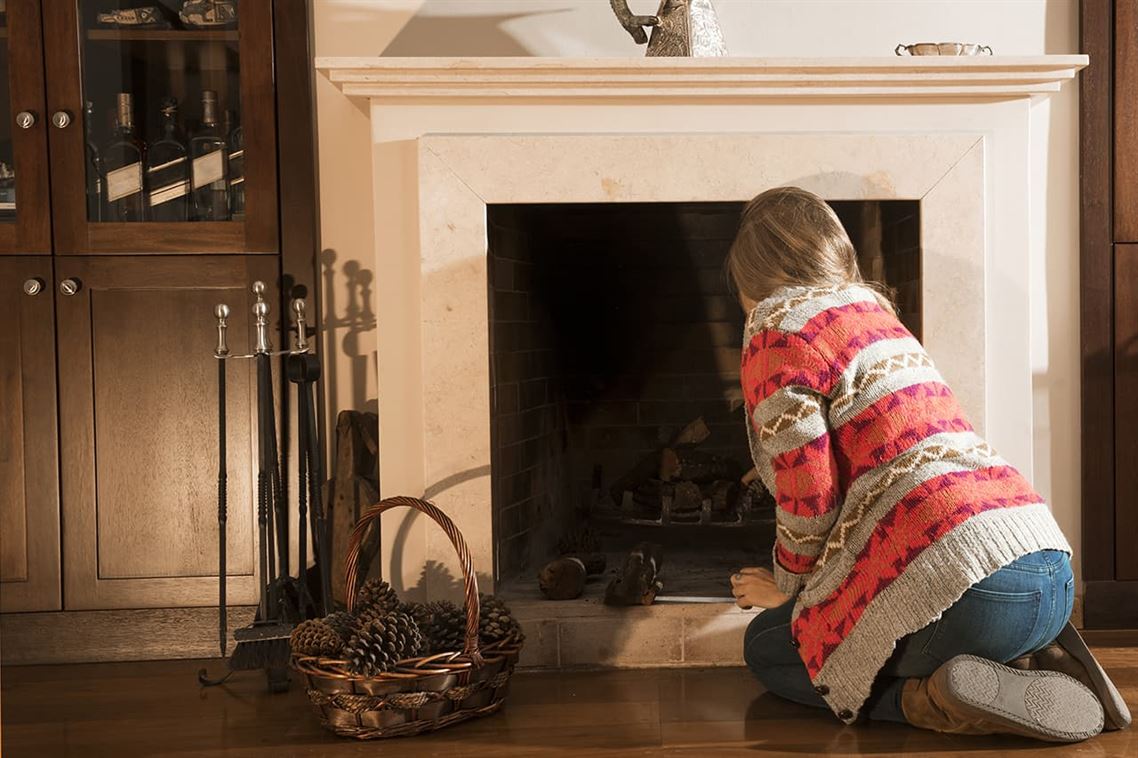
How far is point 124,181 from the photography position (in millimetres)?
2721

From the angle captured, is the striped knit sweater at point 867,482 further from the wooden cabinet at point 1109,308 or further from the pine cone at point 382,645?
the wooden cabinet at point 1109,308

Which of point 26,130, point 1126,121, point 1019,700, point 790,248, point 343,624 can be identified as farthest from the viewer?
point 1126,121

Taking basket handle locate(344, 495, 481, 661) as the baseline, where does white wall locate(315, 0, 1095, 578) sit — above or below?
above

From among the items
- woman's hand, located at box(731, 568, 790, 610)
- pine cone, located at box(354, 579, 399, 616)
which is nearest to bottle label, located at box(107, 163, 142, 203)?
pine cone, located at box(354, 579, 399, 616)

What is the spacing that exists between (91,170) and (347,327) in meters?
0.70

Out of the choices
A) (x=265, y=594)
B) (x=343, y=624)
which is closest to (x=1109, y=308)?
(x=343, y=624)

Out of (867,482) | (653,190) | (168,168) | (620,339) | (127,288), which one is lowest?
(867,482)

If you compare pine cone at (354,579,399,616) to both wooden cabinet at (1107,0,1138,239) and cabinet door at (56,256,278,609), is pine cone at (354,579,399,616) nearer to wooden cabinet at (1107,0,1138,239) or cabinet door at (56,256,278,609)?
cabinet door at (56,256,278,609)

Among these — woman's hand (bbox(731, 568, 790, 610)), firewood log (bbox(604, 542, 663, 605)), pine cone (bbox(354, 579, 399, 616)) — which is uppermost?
woman's hand (bbox(731, 568, 790, 610))

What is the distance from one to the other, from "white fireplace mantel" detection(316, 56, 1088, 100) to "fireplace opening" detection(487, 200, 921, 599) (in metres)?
0.41

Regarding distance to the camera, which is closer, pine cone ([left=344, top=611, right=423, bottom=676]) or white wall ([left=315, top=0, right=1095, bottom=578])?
pine cone ([left=344, top=611, right=423, bottom=676])

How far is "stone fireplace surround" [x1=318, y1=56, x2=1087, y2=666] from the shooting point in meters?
2.46

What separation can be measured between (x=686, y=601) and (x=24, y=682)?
1.48 m

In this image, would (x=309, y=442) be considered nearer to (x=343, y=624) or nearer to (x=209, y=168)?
(x=343, y=624)
